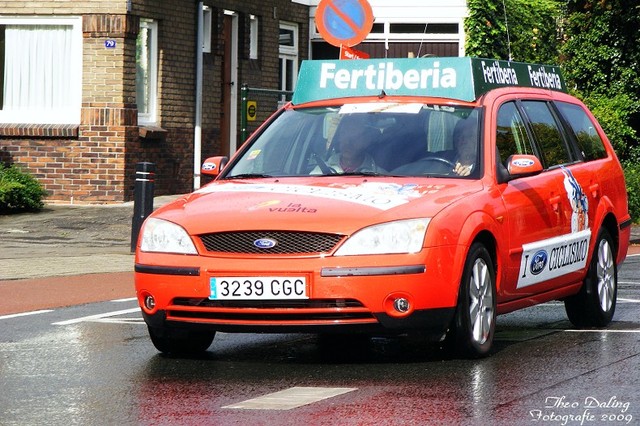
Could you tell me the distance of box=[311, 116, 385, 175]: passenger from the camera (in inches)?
395

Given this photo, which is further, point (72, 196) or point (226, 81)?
point (226, 81)

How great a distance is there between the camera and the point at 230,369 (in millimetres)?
9148

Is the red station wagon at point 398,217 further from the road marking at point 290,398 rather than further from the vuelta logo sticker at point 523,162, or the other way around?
the road marking at point 290,398

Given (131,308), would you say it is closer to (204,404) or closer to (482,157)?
(482,157)

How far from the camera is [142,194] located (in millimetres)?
18984

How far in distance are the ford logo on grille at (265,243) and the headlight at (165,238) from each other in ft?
1.25

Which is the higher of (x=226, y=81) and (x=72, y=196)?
(x=226, y=81)

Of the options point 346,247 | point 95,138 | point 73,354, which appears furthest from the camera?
point 95,138

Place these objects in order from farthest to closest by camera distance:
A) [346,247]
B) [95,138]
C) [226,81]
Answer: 1. [226,81]
2. [95,138]
3. [346,247]

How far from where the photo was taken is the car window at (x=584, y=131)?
11.8m

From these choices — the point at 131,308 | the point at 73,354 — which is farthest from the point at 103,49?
the point at 73,354

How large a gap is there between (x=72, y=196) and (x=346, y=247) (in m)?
16.4

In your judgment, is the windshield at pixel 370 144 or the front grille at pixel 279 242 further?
the windshield at pixel 370 144

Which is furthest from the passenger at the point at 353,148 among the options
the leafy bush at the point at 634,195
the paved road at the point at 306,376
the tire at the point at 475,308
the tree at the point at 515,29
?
the tree at the point at 515,29
